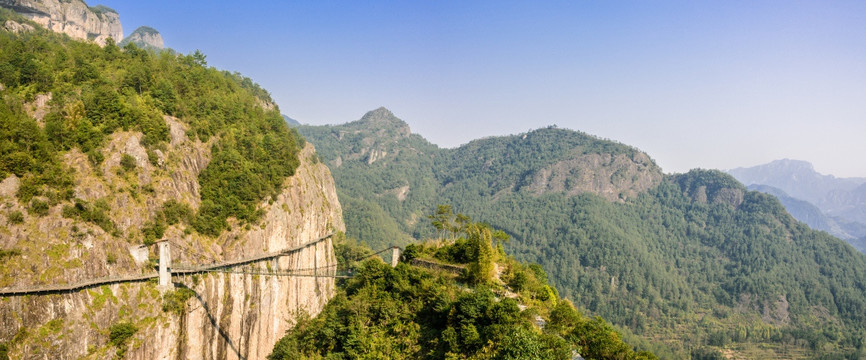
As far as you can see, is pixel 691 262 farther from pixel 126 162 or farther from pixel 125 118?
pixel 125 118

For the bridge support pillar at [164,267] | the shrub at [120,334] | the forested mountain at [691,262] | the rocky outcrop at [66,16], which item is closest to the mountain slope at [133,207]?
the shrub at [120,334]

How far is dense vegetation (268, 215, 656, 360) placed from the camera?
70.3 ft

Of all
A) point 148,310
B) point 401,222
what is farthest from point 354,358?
point 401,222

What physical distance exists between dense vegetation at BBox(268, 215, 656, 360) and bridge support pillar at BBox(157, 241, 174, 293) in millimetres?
10299

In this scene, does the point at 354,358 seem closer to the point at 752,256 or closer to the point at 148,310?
the point at 148,310

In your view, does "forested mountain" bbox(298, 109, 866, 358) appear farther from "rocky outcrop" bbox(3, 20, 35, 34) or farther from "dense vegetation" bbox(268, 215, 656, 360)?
"rocky outcrop" bbox(3, 20, 35, 34)

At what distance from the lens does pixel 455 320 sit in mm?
23828

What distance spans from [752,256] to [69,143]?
599 ft

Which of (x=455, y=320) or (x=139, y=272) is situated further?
(x=139, y=272)

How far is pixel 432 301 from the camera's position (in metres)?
26.7

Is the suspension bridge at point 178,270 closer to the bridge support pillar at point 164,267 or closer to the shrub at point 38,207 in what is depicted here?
the bridge support pillar at point 164,267

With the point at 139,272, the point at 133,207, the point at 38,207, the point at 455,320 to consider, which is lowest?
the point at 455,320

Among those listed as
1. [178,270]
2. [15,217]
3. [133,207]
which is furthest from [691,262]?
[15,217]

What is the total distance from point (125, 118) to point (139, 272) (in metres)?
13.9
